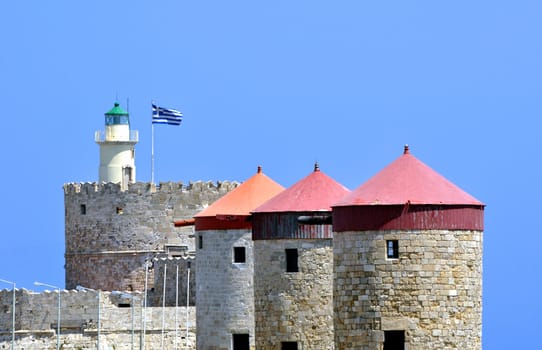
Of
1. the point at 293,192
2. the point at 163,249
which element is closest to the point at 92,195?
the point at 163,249

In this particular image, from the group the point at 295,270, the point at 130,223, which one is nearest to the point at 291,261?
the point at 295,270

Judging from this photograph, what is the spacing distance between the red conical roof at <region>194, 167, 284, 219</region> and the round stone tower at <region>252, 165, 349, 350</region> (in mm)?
5872

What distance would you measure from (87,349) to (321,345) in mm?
20014

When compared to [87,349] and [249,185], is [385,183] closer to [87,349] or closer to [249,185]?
[249,185]

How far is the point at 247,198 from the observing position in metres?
49.8

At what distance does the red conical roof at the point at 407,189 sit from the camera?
35312 mm

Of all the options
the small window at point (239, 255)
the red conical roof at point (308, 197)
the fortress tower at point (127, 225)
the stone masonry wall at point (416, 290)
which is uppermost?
the fortress tower at point (127, 225)

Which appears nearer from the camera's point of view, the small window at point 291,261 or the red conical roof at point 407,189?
the red conical roof at point 407,189

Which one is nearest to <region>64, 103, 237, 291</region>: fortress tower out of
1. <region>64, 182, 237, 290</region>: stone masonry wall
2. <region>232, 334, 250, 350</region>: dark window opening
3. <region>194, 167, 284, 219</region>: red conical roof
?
<region>64, 182, 237, 290</region>: stone masonry wall

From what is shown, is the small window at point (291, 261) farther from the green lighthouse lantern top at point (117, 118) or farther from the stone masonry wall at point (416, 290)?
the green lighthouse lantern top at point (117, 118)

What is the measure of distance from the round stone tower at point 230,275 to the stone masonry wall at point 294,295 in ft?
19.8

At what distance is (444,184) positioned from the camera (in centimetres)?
3600

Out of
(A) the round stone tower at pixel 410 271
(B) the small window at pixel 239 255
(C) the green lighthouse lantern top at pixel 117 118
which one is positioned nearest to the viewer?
(A) the round stone tower at pixel 410 271

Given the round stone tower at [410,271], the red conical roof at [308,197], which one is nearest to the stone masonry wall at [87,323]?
the red conical roof at [308,197]
